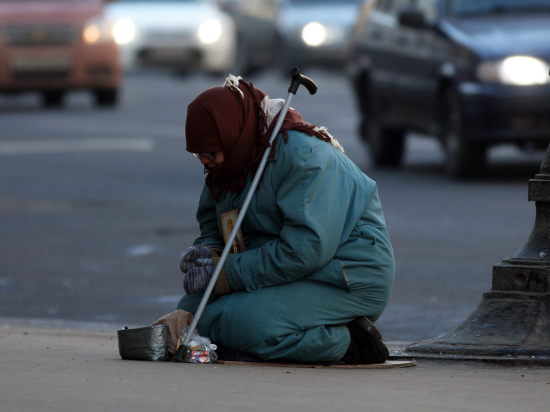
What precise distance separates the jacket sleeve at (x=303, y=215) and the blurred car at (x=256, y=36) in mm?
17489

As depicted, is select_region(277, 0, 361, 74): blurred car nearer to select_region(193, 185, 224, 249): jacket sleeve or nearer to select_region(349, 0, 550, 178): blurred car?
select_region(349, 0, 550, 178): blurred car

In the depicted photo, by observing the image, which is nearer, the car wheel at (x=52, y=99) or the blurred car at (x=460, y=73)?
the blurred car at (x=460, y=73)

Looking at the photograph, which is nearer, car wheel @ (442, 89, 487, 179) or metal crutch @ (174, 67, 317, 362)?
metal crutch @ (174, 67, 317, 362)

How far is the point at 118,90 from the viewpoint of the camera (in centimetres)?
1978

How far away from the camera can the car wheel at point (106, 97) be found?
64.7 feet

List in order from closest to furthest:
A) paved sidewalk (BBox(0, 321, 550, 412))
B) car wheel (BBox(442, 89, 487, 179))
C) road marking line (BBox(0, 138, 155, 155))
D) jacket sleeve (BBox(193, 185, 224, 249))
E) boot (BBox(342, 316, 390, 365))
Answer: paved sidewalk (BBox(0, 321, 550, 412))
boot (BBox(342, 316, 390, 365))
jacket sleeve (BBox(193, 185, 224, 249))
car wheel (BBox(442, 89, 487, 179))
road marking line (BBox(0, 138, 155, 155))

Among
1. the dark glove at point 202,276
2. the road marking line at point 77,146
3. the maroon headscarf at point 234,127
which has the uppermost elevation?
the maroon headscarf at point 234,127

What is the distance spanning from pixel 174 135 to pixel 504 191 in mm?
6104

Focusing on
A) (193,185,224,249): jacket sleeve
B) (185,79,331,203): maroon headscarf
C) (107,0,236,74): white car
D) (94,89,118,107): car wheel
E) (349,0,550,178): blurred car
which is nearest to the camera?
(185,79,331,203): maroon headscarf

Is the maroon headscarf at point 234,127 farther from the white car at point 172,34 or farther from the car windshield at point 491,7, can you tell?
the white car at point 172,34

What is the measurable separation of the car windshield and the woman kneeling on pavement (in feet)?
24.2

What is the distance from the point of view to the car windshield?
1185 centimetres

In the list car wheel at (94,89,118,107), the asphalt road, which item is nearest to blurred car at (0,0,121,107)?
the asphalt road

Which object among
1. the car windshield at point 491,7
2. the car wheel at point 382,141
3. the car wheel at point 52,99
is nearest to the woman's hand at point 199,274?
the car windshield at point 491,7
